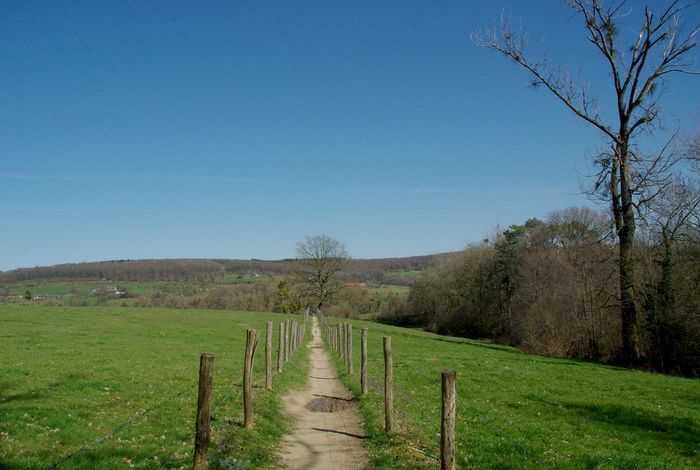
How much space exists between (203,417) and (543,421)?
9380mm

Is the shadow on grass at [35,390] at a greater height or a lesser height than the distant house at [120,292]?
lesser

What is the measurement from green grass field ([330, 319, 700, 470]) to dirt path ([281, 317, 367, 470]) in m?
0.41

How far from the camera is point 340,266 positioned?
305ft

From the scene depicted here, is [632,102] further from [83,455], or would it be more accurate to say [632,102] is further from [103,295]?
[103,295]

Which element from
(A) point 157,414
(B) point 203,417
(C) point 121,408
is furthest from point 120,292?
(B) point 203,417

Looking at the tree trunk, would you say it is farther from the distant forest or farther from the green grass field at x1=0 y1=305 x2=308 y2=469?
the distant forest

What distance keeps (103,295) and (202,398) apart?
104029 millimetres

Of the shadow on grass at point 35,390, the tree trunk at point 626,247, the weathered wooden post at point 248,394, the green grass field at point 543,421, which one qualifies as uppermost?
the tree trunk at point 626,247

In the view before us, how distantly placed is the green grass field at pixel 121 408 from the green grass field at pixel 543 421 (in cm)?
267

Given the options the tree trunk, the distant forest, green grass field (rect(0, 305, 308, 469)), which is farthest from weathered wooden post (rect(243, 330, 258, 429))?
the distant forest

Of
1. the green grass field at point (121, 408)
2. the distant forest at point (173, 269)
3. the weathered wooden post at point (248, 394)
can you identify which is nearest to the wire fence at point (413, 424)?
the green grass field at point (121, 408)

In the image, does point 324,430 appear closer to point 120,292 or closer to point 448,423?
point 448,423

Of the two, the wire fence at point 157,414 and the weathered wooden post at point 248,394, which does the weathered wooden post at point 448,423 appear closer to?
the wire fence at point 157,414

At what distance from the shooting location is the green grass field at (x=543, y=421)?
9.71 m
